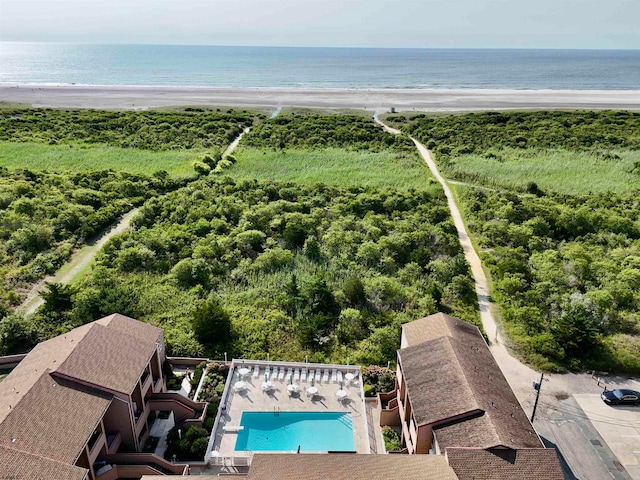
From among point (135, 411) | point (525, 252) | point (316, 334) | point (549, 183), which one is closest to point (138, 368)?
point (135, 411)

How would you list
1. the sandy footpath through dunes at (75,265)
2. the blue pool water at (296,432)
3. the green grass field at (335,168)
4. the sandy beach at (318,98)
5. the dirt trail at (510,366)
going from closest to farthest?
1. the blue pool water at (296,432)
2. the dirt trail at (510,366)
3. the sandy footpath through dunes at (75,265)
4. the green grass field at (335,168)
5. the sandy beach at (318,98)

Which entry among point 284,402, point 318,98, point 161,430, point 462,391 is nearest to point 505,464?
point 462,391

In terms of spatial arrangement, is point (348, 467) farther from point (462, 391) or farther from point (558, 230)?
point (558, 230)

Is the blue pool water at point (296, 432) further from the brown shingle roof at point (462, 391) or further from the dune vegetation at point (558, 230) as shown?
the dune vegetation at point (558, 230)

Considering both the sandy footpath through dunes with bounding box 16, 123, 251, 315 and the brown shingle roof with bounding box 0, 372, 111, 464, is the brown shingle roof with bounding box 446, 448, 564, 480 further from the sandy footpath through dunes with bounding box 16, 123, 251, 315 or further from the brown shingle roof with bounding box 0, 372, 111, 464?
the sandy footpath through dunes with bounding box 16, 123, 251, 315

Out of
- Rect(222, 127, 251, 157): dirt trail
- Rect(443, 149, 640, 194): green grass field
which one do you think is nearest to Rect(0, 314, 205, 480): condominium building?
Rect(443, 149, 640, 194): green grass field

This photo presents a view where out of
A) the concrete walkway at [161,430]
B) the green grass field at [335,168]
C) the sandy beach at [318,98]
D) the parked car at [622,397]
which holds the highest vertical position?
the sandy beach at [318,98]

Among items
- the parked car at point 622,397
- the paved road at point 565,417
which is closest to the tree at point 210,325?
the paved road at point 565,417
